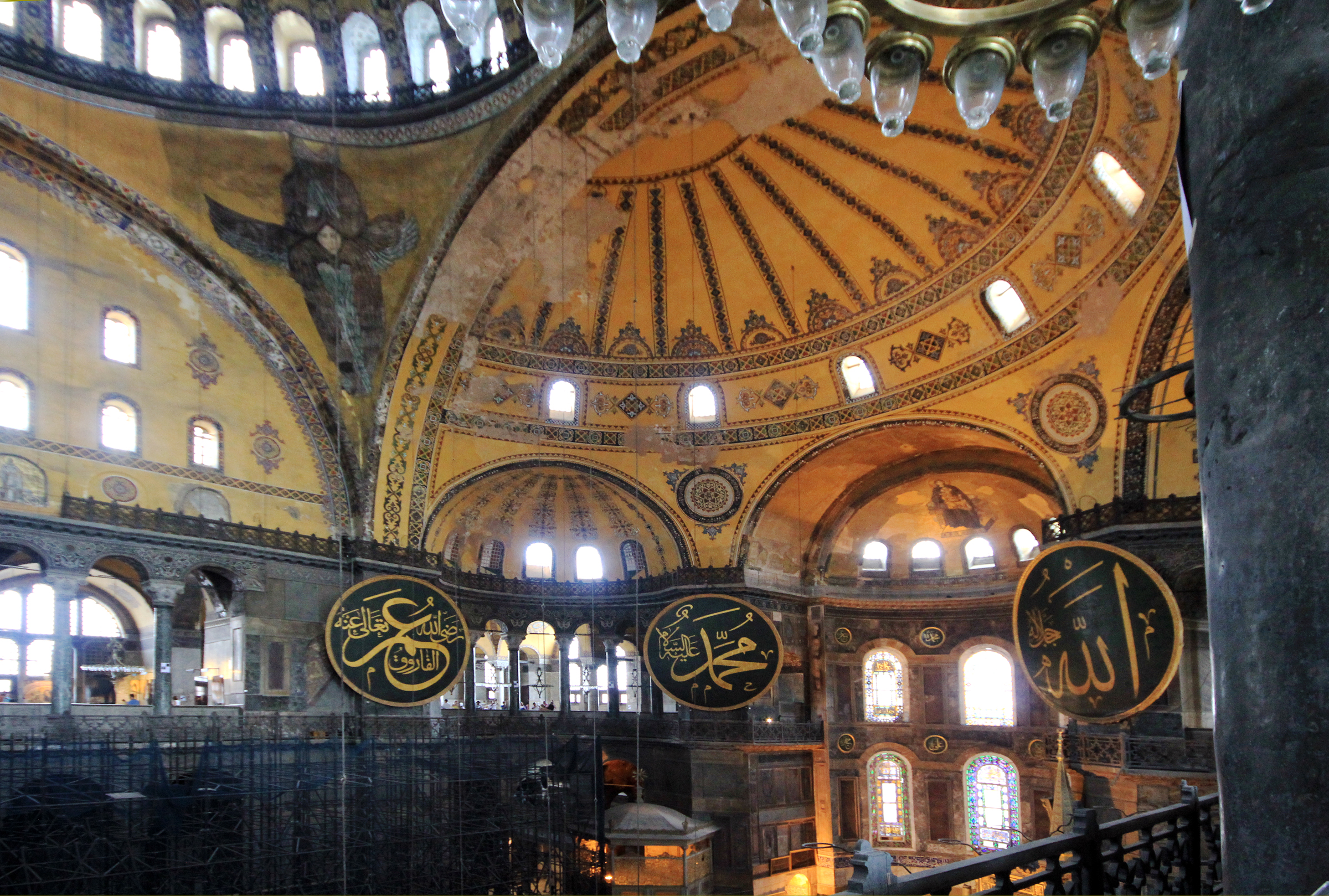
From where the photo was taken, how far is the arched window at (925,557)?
17.7m

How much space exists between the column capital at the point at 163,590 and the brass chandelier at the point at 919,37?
1066 centimetres

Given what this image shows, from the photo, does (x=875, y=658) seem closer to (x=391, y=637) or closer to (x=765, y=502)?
(x=765, y=502)

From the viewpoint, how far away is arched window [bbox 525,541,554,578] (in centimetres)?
1747

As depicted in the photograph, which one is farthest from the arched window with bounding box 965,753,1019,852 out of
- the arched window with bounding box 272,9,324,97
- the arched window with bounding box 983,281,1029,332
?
the arched window with bounding box 272,9,324,97

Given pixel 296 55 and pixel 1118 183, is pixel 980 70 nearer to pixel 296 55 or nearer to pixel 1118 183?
pixel 1118 183

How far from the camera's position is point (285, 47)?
11.8 m

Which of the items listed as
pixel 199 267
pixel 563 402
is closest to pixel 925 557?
pixel 563 402

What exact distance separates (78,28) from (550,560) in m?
10.9

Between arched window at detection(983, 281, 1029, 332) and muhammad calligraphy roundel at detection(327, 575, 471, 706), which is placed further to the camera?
arched window at detection(983, 281, 1029, 332)

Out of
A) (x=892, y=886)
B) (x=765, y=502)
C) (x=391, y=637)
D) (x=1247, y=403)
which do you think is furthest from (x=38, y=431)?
(x=1247, y=403)

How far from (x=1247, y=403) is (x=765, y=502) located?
13.8 meters

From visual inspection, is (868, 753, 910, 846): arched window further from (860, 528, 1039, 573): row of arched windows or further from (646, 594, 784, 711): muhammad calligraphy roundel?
(646, 594, 784, 711): muhammad calligraphy roundel

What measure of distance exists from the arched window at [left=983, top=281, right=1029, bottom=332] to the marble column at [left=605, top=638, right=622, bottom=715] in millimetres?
9071

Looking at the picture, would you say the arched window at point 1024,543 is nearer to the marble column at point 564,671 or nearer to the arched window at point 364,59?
the marble column at point 564,671
